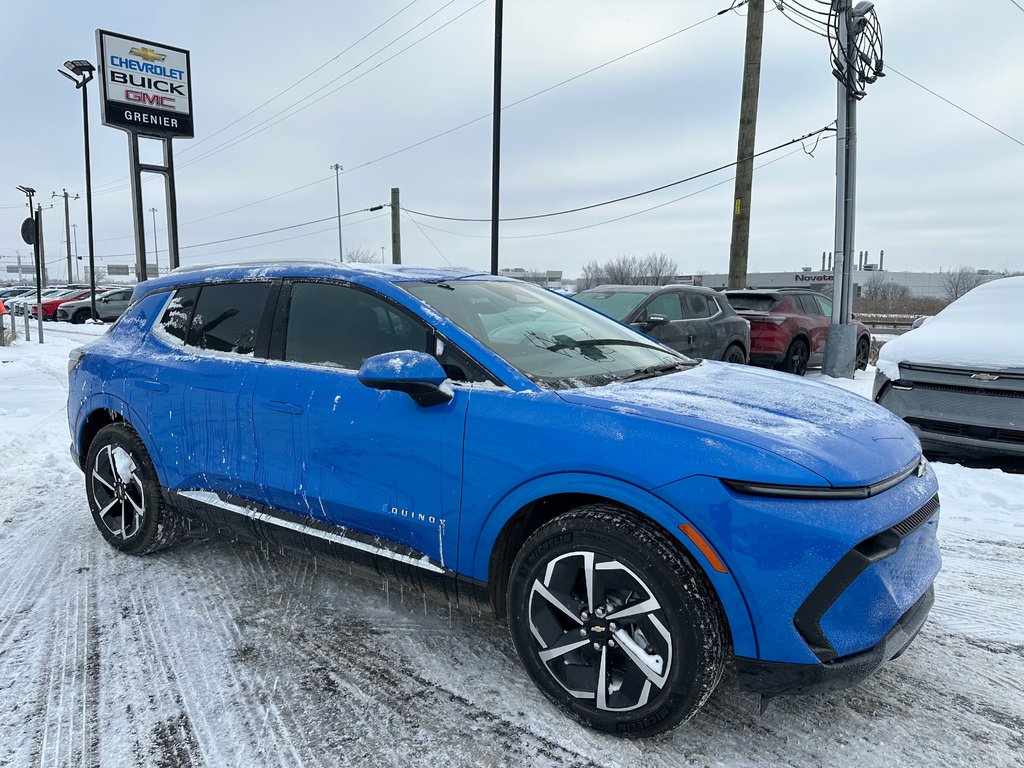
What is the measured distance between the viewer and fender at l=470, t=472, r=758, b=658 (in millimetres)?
1946

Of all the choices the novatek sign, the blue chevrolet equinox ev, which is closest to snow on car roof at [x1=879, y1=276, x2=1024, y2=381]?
the blue chevrolet equinox ev

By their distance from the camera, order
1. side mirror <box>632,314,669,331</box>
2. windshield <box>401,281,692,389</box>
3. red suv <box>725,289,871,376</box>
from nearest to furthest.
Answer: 1. windshield <box>401,281,692,389</box>
2. side mirror <box>632,314,669,331</box>
3. red suv <box>725,289,871,376</box>

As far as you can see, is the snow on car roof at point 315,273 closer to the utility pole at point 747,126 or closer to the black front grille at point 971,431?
the black front grille at point 971,431

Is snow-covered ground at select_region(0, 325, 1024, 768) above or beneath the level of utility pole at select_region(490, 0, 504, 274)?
beneath

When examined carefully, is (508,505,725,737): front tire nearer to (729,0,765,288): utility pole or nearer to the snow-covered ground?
the snow-covered ground

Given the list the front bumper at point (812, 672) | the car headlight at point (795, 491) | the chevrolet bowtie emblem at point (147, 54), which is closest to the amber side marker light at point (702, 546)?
the car headlight at point (795, 491)

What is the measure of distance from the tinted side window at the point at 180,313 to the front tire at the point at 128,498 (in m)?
0.64

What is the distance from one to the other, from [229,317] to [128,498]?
4.19 ft

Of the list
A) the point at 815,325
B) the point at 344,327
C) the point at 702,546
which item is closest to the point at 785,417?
the point at 702,546

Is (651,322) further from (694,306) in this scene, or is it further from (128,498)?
(128,498)

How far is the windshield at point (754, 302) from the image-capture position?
11.4m

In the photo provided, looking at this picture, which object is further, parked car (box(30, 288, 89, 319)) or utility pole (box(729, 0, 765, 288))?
parked car (box(30, 288, 89, 319))

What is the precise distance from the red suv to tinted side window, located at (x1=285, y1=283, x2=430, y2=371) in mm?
8909

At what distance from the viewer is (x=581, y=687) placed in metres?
2.21
